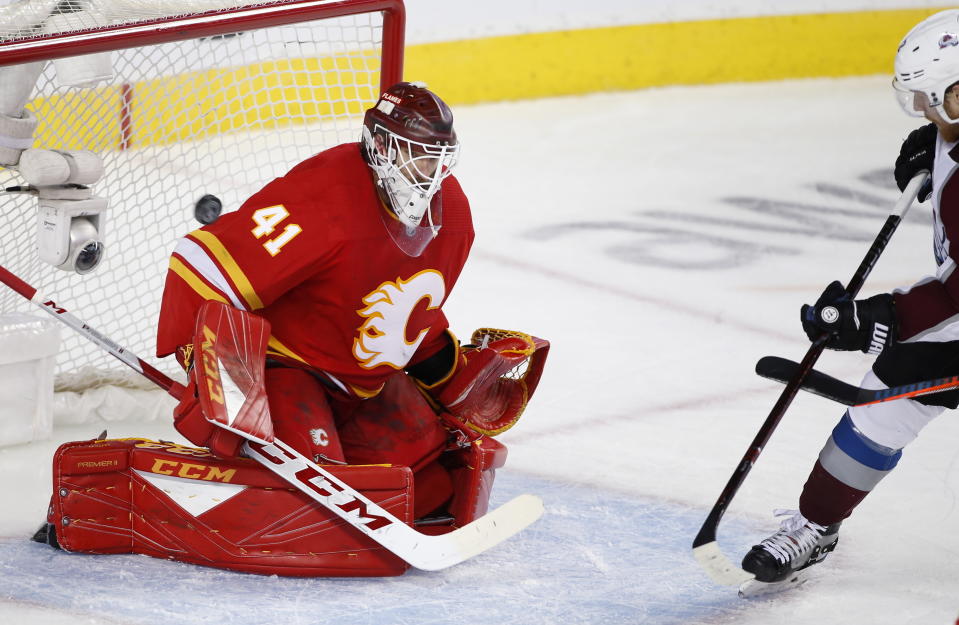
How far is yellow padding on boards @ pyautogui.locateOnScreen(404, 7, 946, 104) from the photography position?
18.6 feet

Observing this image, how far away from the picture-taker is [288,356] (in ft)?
7.10

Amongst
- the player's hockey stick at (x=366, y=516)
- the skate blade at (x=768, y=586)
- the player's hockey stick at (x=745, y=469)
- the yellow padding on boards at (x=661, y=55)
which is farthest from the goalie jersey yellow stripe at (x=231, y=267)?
the yellow padding on boards at (x=661, y=55)

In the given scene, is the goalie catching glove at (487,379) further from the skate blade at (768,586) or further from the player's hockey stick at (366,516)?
the skate blade at (768,586)

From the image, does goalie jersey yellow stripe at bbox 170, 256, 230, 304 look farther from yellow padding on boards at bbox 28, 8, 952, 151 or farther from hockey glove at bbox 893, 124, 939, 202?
yellow padding on boards at bbox 28, 8, 952, 151

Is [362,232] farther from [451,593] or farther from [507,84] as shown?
[507,84]

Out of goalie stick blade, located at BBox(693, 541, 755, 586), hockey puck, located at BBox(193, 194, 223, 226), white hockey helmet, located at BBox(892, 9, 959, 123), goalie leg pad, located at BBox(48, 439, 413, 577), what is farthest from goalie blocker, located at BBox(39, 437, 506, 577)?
white hockey helmet, located at BBox(892, 9, 959, 123)

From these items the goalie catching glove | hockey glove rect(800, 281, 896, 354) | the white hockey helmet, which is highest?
the white hockey helmet

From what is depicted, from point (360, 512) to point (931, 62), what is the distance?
1.07 meters

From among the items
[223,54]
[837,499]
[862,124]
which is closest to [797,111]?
[862,124]

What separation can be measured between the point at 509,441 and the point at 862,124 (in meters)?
3.47

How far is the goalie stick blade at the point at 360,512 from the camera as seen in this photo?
200 centimetres

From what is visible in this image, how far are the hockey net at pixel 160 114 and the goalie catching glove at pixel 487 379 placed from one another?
2.23 feet

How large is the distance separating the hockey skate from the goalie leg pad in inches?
21.7

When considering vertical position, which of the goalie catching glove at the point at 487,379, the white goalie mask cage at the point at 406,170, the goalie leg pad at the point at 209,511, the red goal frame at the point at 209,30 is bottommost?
the goalie leg pad at the point at 209,511
